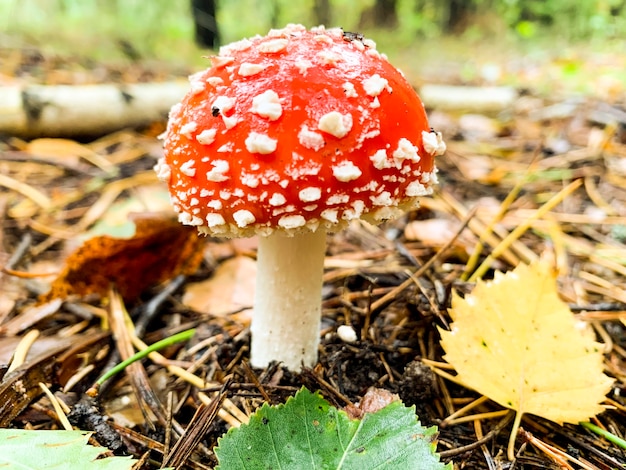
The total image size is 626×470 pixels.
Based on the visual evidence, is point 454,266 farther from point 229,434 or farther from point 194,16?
point 194,16

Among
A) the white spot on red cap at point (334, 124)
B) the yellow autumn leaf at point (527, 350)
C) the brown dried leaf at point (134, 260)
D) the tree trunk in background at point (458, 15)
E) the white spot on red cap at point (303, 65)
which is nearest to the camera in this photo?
the white spot on red cap at point (334, 124)

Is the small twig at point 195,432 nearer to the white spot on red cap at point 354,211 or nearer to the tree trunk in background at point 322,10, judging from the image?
the white spot on red cap at point 354,211

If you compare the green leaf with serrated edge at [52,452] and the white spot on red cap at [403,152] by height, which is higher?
the white spot on red cap at [403,152]

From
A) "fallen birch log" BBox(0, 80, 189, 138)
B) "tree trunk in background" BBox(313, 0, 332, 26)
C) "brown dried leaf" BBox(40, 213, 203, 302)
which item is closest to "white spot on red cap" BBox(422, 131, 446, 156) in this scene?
"brown dried leaf" BBox(40, 213, 203, 302)

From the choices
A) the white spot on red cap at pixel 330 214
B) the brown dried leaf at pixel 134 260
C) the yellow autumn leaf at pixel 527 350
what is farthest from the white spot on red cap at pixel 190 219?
the yellow autumn leaf at pixel 527 350

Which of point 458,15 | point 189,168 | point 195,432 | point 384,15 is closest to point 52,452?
point 195,432

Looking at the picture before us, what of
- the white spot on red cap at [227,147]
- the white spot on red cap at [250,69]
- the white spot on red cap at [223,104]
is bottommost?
the white spot on red cap at [227,147]

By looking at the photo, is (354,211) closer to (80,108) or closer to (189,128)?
(189,128)
